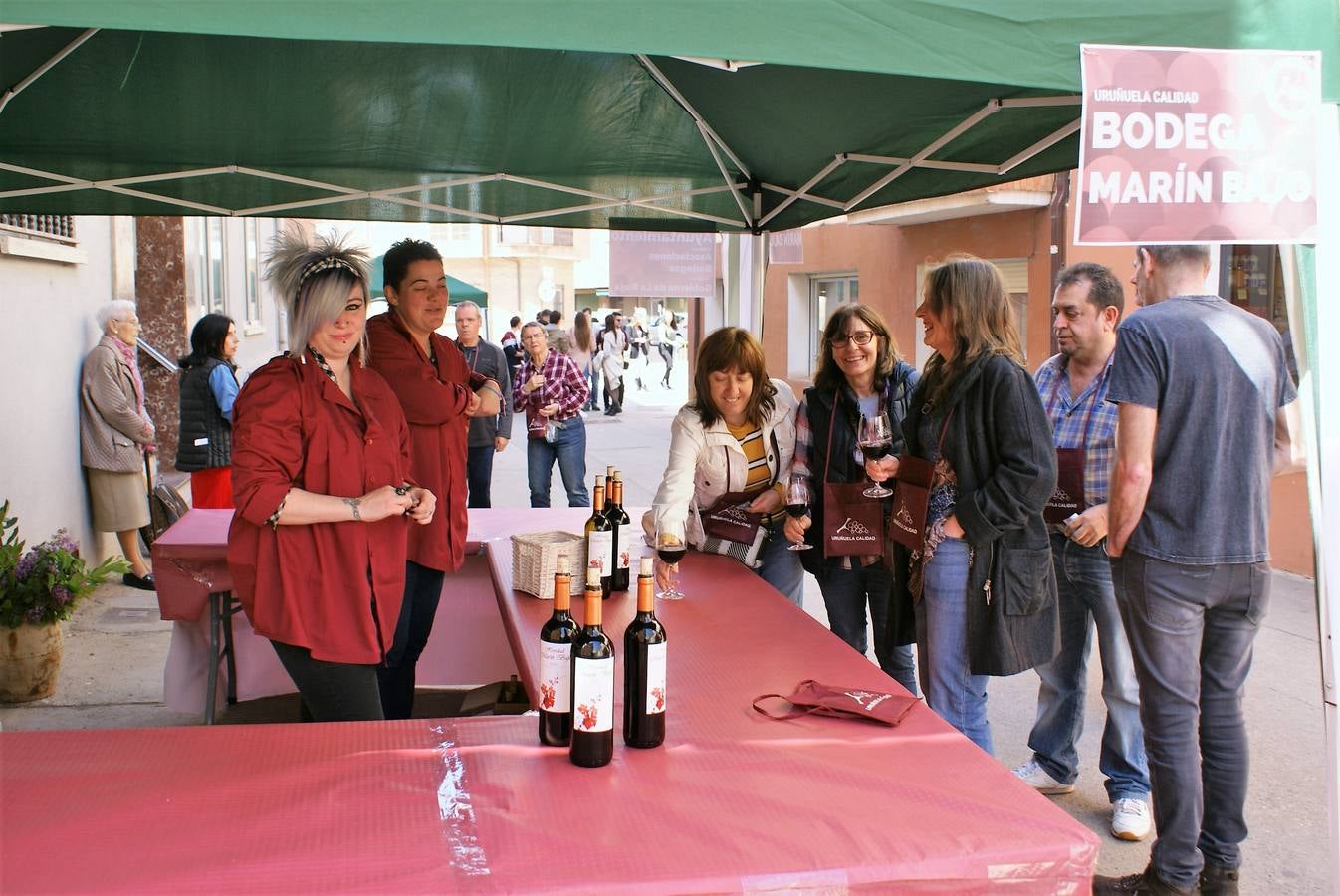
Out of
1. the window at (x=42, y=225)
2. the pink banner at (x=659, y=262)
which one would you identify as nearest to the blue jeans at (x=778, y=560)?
the pink banner at (x=659, y=262)

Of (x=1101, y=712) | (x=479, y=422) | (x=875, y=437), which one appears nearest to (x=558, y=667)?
(x=875, y=437)

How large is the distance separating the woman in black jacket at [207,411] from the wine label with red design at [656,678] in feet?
15.9

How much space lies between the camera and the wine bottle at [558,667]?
2010 mm

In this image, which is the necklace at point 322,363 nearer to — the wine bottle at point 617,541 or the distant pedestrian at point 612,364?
the wine bottle at point 617,541

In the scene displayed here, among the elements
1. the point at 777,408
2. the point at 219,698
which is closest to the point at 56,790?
the point at 777,408

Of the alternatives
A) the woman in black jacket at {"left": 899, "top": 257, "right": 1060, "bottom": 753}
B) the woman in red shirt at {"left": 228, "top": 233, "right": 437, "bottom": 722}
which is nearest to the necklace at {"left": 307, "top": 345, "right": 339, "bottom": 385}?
the woman in red shirt at {"left": 228, "top": 233, "right": 437, "bottom": 722}

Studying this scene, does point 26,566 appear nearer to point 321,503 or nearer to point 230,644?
point 230,644

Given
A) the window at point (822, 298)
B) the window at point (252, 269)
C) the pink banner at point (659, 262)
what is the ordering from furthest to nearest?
1. the window at point (252, 269)
2. the window at point (822, 298)
3. the pink banner at point (659, 262)

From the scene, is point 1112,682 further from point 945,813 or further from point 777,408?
point 945,813

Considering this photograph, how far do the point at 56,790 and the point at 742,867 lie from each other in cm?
123

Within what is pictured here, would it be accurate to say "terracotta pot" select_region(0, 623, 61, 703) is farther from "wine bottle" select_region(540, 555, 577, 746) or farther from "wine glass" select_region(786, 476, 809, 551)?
"wine bottle" select_region(540, 555, 577, 746)

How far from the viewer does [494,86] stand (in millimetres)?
4527

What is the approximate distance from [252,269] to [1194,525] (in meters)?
16.0

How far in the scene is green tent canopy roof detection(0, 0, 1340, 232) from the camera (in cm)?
192
